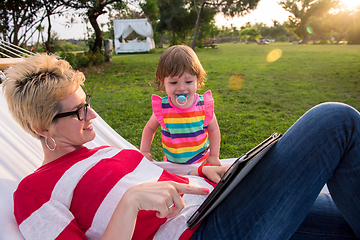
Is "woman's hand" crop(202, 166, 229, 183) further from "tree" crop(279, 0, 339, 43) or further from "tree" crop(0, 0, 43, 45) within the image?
"tree" crop(279, 0, 339, 43)

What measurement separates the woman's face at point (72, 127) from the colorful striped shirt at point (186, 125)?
32.1 inches

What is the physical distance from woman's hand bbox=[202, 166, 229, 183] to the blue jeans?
1.17ft

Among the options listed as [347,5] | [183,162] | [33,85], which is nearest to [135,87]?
[183,162]

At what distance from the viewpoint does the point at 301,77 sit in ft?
27.6

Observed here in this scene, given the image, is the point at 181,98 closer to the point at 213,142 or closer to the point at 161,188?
the point at 213,142

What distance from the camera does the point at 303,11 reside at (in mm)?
51031

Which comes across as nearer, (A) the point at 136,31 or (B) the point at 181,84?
(B) the point at 181,84

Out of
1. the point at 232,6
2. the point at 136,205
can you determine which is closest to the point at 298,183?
the point at 136,205

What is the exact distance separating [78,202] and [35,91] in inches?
24.5

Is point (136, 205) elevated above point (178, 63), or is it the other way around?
point (178, 63)

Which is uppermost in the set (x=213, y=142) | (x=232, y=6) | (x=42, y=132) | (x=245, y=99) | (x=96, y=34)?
(x=232, y=6)

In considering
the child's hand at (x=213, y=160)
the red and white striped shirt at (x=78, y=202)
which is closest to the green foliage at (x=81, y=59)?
the child's hand at (x=213, y=160)

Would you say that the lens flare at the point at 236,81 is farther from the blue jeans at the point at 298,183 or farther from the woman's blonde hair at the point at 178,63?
the blue jeans at the point at 298,183

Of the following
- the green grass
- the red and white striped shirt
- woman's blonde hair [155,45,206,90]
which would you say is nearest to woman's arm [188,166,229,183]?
the red and white striped shirt
